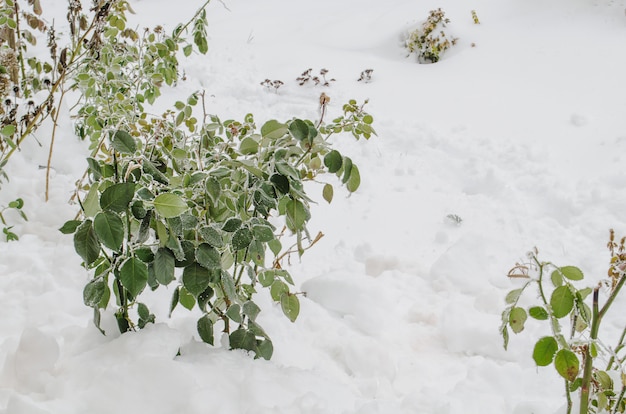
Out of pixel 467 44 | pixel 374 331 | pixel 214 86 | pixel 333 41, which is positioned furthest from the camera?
pixel 333 41

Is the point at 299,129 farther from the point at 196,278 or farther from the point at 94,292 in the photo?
the point at 94,292

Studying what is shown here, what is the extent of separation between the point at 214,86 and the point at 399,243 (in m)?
3.20

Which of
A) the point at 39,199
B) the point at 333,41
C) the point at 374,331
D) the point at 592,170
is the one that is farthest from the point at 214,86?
the point at 374,331

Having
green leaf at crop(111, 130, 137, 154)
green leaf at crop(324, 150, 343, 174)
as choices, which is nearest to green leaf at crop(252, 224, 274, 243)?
green leaf at crop(324, 150, 343, 174)

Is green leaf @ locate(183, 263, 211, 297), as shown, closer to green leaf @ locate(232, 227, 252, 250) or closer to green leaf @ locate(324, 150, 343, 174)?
green leaf @ locate(232, 227, 252, 250)

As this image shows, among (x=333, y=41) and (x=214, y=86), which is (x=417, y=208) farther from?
(x=333, y=41)

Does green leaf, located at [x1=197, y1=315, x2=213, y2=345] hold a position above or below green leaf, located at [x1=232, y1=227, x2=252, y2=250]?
below

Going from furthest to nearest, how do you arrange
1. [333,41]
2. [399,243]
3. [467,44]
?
[333,41] → [467,44] → [399,243]

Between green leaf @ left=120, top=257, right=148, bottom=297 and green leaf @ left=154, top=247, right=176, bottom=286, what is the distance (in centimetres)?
2

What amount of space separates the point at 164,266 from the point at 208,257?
0.09 metres

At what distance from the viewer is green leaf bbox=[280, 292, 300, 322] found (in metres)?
1.29

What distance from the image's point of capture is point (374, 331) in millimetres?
1956

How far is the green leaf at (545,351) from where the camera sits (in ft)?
2.76

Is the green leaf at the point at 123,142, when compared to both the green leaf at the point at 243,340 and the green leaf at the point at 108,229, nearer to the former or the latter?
the green leaf at the point at 108,229
